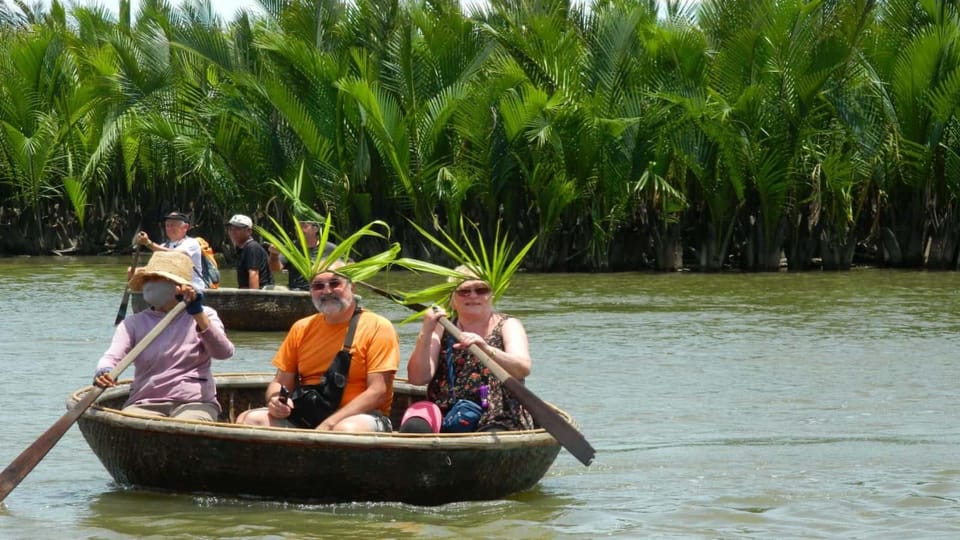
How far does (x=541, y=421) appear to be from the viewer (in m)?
7.58

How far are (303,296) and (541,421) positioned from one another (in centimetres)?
767

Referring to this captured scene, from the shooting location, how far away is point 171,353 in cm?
776

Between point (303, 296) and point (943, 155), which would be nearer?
point (303, 296)

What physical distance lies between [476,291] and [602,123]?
15272 mm

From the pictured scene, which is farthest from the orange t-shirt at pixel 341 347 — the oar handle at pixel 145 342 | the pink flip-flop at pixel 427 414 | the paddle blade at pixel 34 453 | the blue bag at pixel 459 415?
the paddle blade at pixel 34 453

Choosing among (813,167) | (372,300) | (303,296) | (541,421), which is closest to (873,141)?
(813,167)

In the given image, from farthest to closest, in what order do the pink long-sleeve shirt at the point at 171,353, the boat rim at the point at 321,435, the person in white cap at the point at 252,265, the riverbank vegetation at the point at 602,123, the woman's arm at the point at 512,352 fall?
the riverbank vegetation at the point at 602,123, the person in white cap at the point at 252,265, the pink long-sleeve shirt at the point at 171,353, the woman's arm at the point at 512,352, the boat rim at the point at 321,435

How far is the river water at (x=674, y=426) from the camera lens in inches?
290

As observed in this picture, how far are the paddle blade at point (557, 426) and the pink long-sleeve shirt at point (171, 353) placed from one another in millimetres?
1403

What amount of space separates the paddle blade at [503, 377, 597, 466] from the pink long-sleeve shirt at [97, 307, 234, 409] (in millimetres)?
1403

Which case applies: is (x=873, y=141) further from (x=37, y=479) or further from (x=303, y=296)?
(x=37, y=479)

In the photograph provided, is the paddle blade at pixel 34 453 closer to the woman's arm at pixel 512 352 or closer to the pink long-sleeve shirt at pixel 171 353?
the pink long-sleeve shirt at pixel 171 353

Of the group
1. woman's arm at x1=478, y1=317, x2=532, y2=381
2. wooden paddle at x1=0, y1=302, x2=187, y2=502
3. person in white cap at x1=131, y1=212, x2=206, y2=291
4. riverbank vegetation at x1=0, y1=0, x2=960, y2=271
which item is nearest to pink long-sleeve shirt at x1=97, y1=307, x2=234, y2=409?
wooden paddle at x1=0, y1=302, x2=187, y2=502

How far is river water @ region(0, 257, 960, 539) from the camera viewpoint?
290 inches
